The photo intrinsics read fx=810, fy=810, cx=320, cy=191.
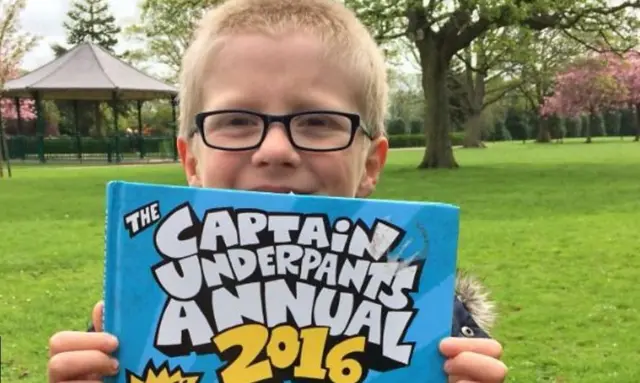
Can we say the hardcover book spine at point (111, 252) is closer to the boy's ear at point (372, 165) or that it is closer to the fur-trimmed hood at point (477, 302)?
the boy's ear at point (372, 165)

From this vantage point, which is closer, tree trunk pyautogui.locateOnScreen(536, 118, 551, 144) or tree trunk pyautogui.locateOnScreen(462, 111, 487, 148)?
tree trunk pyautogui.locateOnScreen(462, 111, 487, 148)

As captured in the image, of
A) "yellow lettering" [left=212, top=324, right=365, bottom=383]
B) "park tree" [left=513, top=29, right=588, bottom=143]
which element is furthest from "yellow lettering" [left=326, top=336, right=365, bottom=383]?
"park tree" [left=513, top=29, right=588, bottom=143]

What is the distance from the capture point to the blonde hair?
1.86 metres

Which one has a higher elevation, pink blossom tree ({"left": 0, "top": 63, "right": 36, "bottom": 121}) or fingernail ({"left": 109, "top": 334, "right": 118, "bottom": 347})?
pink blossom tree ({"left": 0, "top": 63, "right": 36, "bottom": 121})

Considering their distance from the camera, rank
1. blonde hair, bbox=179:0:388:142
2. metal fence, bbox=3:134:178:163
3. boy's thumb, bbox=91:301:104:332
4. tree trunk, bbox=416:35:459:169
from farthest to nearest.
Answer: metal fence, bbox=3:134:178:163 → tree trunk, bbox=416:35:459:169 → blonde hair, bbox=179:0:388:142 → boy's thumb, bbox=91:301:104:332

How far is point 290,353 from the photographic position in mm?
1502

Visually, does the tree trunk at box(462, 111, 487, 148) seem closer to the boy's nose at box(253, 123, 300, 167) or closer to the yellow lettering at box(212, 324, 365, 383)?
the boy's nose at box(253, 123, 300, 167)

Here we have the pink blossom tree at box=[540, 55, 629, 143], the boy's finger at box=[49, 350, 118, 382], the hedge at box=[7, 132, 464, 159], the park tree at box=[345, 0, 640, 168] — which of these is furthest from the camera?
the pink blossom tree at box=[540, 55, 629, 143]

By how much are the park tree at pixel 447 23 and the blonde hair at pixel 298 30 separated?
802 inches

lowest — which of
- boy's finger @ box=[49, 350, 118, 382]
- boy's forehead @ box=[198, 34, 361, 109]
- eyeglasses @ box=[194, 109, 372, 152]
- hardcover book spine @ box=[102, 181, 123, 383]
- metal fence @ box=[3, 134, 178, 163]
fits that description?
metal fence @ box=[3, 134, 178, 163]

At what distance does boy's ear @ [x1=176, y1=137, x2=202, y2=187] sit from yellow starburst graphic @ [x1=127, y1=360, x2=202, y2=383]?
0.57 m

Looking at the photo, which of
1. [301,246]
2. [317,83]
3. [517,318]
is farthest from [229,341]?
[517,318]

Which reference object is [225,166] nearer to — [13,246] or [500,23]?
[13,246]

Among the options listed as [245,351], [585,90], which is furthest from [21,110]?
[245,351]
